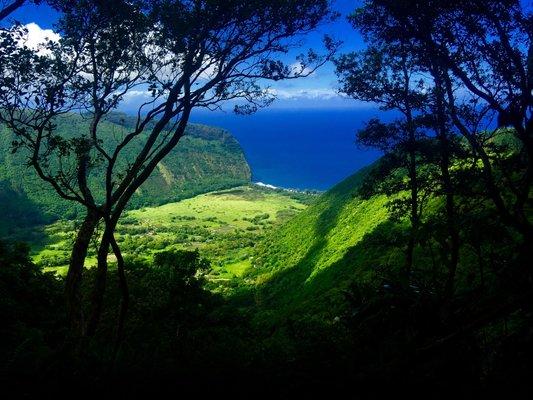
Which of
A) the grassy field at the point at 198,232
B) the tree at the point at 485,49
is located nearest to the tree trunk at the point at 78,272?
the tree at the point at 485,49

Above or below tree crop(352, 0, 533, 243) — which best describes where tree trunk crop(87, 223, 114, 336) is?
below

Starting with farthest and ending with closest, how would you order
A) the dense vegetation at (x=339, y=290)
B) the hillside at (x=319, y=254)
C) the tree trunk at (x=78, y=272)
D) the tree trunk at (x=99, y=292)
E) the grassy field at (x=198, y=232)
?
1. the grassy field at (x=198, y=232)
2. the hillside at (x=319, y=254)
3. the tree trunk at (x=78, y=272)
4. the tree trunk at (x=99, y=292)
5. the dense vegetation at (x=339, y=290)

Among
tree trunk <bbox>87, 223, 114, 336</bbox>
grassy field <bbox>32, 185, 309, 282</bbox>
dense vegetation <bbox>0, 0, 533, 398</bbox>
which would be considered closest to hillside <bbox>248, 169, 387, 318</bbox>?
grassy field <bbox>32, 185, 309, 282</bbox>

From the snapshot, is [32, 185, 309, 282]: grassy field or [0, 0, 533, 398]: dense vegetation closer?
[0, 0, 533, 398]: dense vegetation

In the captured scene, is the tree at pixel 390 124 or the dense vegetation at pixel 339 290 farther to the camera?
the tree at pixel 390 124

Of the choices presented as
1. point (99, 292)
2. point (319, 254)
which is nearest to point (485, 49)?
point (99, 292)

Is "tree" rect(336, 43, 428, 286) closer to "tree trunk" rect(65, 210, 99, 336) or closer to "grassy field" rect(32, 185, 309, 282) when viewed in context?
"tree trunk" rect(65, 210, 99, 336)

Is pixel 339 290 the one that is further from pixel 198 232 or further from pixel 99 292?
pixel 198 232

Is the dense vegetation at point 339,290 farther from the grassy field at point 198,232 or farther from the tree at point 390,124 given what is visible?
the grassy field at point 198,232
